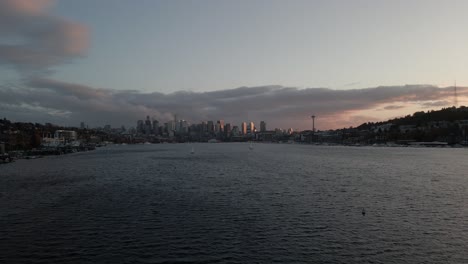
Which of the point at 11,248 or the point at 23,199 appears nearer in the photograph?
the point at 11,248

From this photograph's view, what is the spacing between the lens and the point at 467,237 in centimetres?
2009

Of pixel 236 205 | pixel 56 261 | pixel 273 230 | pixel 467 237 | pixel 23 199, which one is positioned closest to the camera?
pixel 56 261

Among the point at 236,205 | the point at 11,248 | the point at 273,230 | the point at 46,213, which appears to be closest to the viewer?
the point at 11,248

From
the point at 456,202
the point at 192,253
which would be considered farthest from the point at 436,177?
the point at 192,253

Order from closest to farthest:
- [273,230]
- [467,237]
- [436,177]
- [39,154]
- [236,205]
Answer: [467,237] < [273,230] < [236,205] < [436,177] < [39,154]

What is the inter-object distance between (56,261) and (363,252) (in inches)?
544

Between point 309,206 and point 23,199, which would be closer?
point 309,206

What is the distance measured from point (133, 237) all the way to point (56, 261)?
14.1 feet

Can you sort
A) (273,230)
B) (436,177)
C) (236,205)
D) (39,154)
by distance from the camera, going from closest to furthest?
(273,230) → (236,205) → (436,177) → (39,154)

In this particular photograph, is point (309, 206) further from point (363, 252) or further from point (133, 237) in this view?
point (133, 237)

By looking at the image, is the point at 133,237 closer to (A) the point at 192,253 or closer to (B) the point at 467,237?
(A) the point at 192,253

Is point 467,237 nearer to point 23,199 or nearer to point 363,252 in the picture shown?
point 363,252

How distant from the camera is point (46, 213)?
26625 mm

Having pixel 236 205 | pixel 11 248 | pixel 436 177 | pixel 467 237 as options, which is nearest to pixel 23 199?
pixel 11 248
